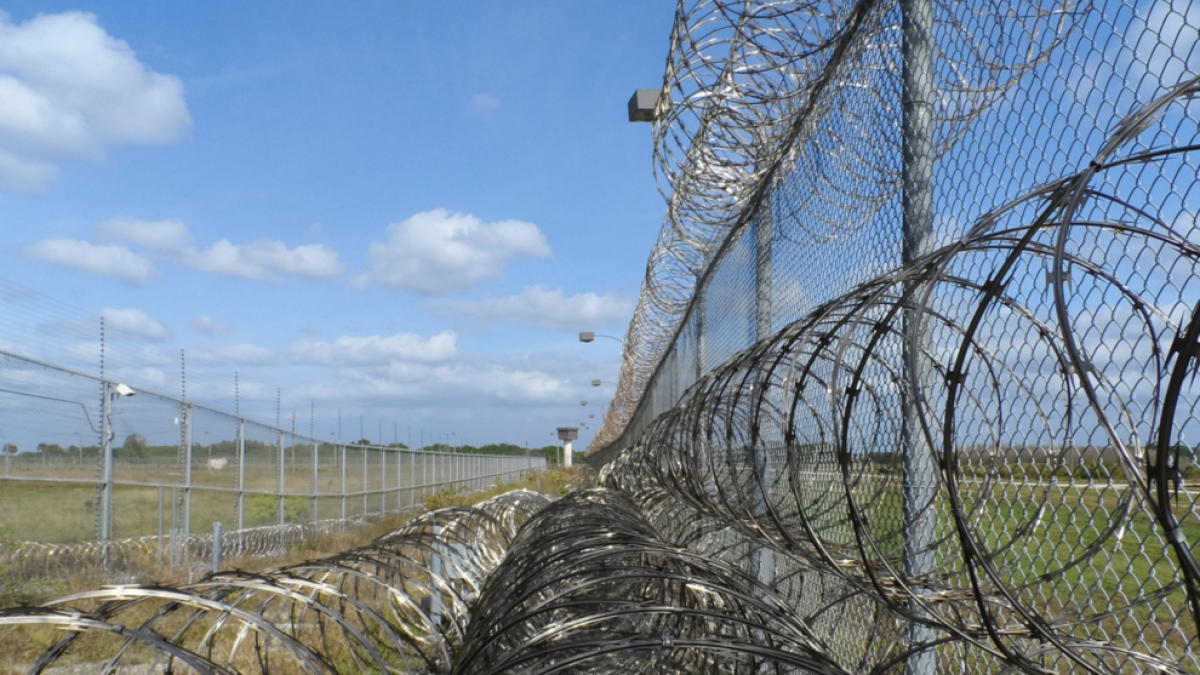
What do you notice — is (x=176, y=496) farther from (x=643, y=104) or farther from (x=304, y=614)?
(x=643, y=104)

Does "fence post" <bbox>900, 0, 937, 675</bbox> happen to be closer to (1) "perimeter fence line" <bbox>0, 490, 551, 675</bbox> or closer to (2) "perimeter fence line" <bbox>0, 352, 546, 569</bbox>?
(1) "perimeter fence line" <bbox>0, 490, 551, 675</bbox>

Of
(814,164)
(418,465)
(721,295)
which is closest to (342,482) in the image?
(418,465)

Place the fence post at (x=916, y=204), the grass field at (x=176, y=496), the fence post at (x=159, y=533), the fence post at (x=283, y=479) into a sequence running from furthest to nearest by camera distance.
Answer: the fence post at (x=283, y=479) < the fence post at (x=159, y=533) < the grass field at (x=176, y=496) < the fence post at (x=916, y=204)

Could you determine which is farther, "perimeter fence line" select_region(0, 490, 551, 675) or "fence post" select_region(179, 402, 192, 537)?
"fence post" select_region(179, 402, 192, 537)

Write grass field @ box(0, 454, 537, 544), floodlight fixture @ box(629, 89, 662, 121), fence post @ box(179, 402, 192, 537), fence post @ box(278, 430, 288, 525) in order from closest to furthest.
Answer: floodlight fixture @ box(629, 89, 662, 121)
grass field @ box(0, 454, 537, 544)
fence post @ box(179, 402, 192, 537)
fence post @ box(278, 430, 288, 525)

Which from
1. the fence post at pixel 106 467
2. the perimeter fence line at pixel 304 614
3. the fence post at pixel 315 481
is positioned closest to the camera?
the perimeter fence line at pixel 304 614

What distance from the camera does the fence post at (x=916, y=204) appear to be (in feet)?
11.9

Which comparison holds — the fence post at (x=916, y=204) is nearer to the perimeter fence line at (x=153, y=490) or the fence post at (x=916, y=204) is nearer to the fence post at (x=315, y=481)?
the perimeter fence line at (x=153, y=490)

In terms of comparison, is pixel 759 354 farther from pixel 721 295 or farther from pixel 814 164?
pixel 721 295

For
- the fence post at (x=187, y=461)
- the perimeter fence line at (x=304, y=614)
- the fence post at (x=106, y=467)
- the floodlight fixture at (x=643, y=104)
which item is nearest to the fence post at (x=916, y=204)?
the perimeter fence line at (x=304, y=614)

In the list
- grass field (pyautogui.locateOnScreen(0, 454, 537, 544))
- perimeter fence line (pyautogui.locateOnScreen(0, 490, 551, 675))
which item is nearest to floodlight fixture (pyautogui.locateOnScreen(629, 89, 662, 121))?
perimeter fence line (pyautogui.locateOnScreen(0, 490, 551, 675))

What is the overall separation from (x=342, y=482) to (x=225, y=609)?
78.4 feet

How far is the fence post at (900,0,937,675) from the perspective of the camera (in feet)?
11.9

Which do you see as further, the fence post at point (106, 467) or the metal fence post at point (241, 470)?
the metal fence post at point (241, 470)
